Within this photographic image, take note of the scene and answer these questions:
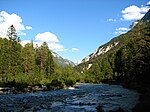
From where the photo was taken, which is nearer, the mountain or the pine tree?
the mountain

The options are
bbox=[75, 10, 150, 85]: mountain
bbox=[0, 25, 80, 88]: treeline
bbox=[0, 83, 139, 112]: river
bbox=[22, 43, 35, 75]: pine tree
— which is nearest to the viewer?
bbox=[0, 83, 139, 112]: river

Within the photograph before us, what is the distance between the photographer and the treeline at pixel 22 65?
80.4 meters

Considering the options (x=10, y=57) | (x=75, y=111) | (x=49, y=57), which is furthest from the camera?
(x=49, y=57)

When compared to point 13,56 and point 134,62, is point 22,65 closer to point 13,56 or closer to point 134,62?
point 13,56

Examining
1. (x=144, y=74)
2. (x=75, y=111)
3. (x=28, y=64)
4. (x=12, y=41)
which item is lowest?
(x=75, y=111)

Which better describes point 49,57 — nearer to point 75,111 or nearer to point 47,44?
point 47,44

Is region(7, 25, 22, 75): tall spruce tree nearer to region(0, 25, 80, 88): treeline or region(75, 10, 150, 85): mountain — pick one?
region(0, 25, 80, 88): treeline

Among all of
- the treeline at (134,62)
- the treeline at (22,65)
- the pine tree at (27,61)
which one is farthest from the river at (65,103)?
the pine tree at (27,61)

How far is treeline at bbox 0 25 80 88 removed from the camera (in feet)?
264

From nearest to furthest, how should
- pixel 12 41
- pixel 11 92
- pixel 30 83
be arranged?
pixel 11 92 < pixel 30 83 < pixel 12 41

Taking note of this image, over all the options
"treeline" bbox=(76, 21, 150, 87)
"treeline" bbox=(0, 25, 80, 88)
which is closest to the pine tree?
"treeline" bbox=(0, 25, 80, 88)

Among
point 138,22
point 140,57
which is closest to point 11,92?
point 140,57

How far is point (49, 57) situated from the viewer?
121 m

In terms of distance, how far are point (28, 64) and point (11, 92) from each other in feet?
147
